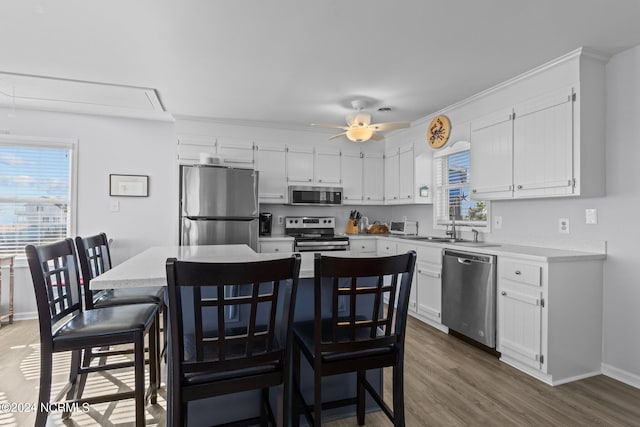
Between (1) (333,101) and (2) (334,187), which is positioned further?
(2) (334,187)

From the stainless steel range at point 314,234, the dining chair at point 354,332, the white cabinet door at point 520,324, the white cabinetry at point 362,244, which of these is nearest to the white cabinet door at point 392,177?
the white cabinetry at point 362,244

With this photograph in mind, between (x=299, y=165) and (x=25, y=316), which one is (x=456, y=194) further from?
(x=25, y=316)

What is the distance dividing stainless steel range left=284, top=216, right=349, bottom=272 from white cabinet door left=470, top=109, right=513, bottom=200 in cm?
189

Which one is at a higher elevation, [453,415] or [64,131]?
[64,131]

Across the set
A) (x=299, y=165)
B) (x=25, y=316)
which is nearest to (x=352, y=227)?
(x=299, y=165)

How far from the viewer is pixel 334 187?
4957 millimetres

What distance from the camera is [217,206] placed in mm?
4012

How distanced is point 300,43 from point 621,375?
344cm

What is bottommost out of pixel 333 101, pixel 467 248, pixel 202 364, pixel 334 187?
pixel 202 364

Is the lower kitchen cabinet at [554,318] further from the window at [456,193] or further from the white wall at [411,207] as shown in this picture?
the window at [456,193]

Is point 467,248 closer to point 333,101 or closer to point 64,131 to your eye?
point 333,101

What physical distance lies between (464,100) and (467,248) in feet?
5.44

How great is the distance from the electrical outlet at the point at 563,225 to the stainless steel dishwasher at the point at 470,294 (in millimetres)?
633

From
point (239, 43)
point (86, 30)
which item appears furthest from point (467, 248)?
point (86, 30)
